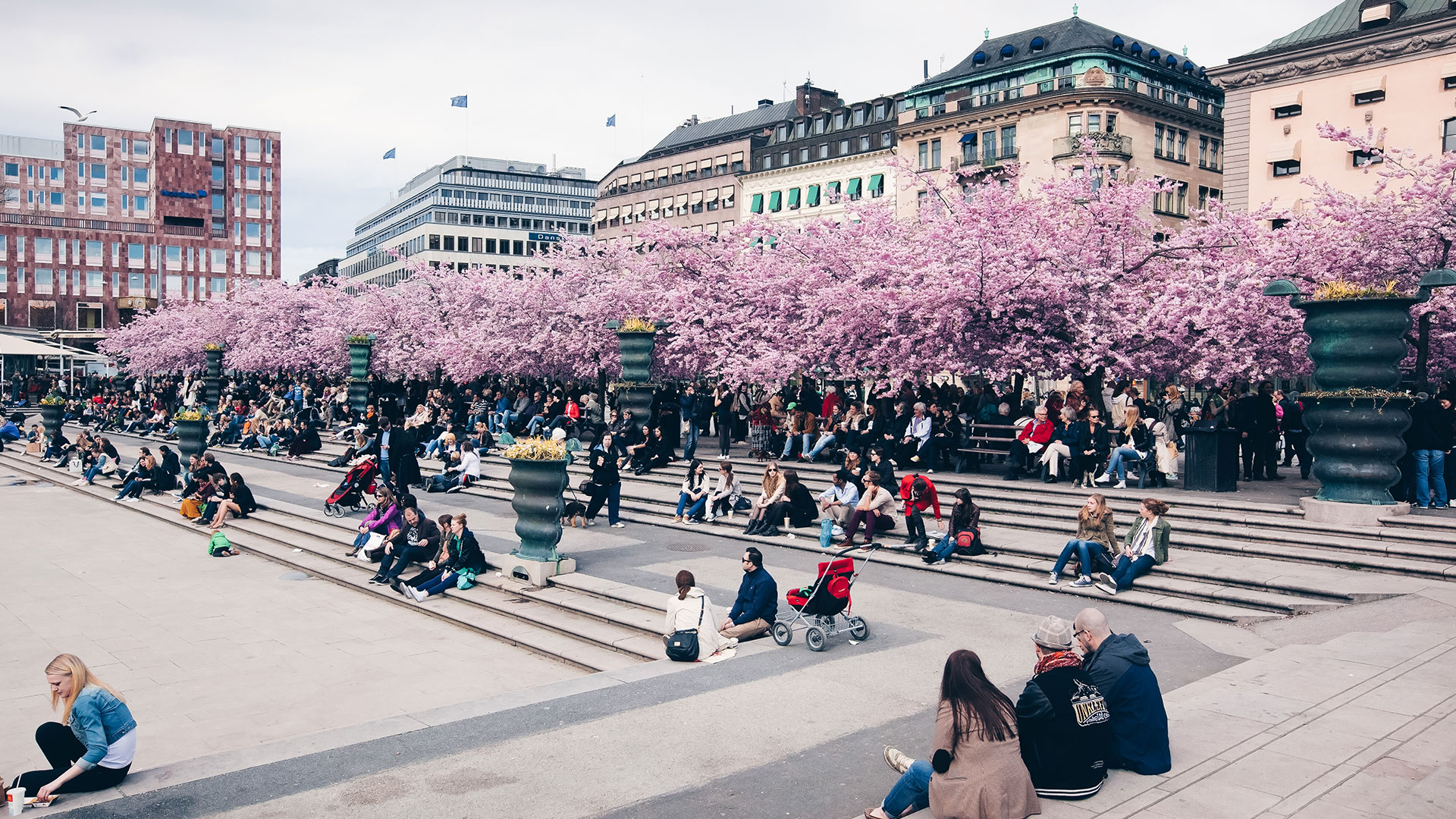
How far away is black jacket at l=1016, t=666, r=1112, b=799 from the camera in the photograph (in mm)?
6555

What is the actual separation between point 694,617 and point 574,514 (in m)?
9.27

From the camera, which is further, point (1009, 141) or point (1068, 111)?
point (1009, 141)

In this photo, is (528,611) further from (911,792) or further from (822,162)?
(822,162)

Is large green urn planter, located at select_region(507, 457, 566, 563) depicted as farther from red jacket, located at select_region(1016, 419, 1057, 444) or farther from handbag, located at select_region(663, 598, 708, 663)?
red jacket, located at select_region(1016, 419, 1057, 444)

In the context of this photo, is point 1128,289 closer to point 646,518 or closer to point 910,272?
point 910,272

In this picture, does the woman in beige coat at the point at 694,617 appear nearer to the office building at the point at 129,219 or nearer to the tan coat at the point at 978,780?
the tan coat at the point at 978,780

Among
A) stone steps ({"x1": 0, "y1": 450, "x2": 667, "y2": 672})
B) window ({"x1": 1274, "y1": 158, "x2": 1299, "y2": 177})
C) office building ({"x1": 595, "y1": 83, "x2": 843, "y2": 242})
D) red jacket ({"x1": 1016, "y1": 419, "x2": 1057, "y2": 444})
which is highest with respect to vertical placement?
office building ({"x1": 595, "y1": 83, "x2": 843, "y2": 242})

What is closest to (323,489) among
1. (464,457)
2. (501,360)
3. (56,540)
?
(464,457)

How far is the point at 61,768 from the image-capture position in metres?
7.54

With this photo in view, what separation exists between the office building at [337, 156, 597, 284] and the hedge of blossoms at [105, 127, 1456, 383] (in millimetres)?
76725

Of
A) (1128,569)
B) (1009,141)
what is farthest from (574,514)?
(1009,141)

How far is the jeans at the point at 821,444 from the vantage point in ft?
76.1

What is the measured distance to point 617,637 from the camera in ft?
40.4

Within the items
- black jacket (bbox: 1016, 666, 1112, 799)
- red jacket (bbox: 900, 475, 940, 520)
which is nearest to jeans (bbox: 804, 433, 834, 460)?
red jacket (bbox: 900, 475, 940, 520)
